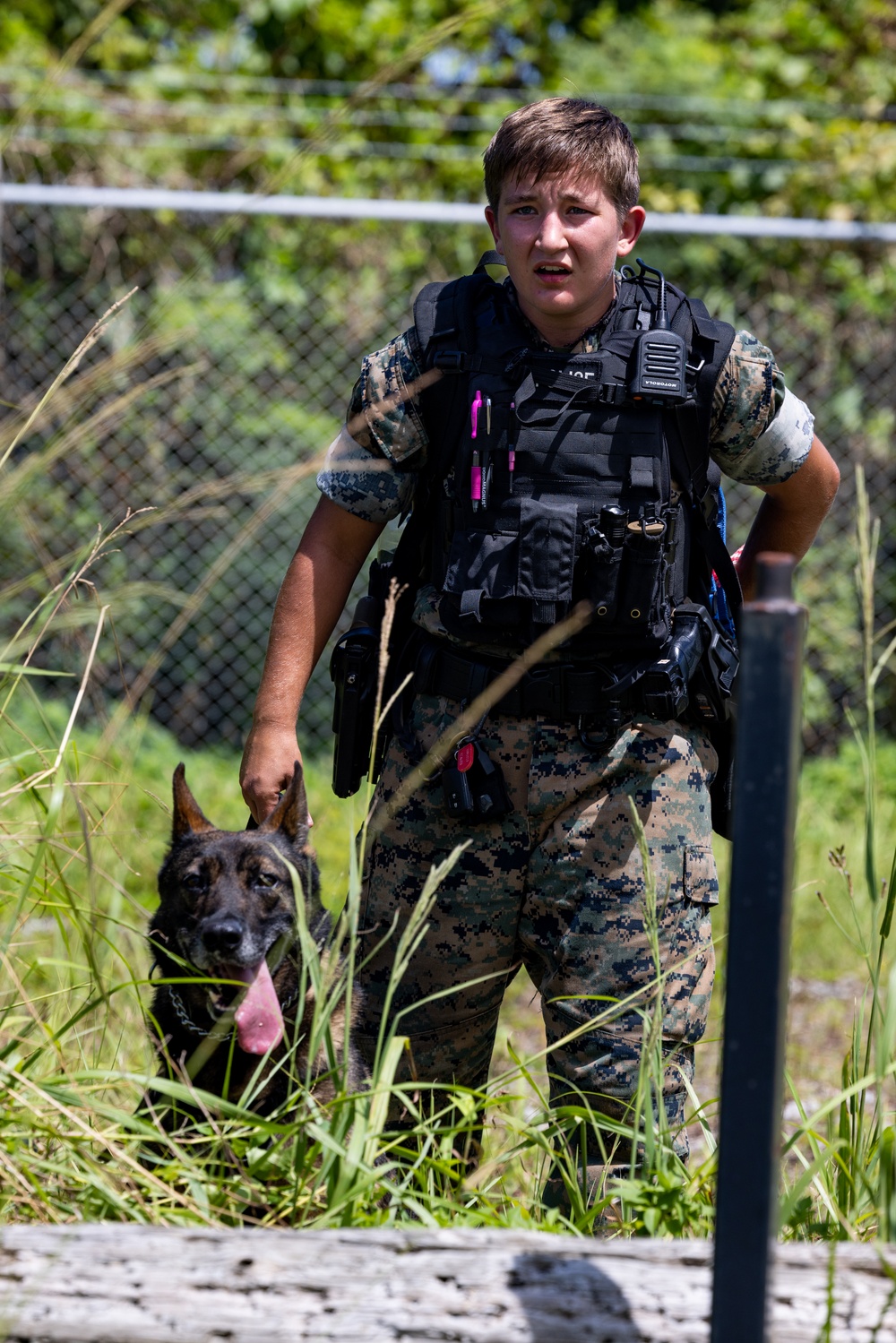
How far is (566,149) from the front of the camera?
2279 mm

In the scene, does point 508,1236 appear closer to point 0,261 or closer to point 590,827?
point 590,827

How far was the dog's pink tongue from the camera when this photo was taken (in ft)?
6.98

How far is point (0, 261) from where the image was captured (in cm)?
658

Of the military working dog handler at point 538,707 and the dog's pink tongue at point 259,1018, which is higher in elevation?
the military working dog handler at point 538,707

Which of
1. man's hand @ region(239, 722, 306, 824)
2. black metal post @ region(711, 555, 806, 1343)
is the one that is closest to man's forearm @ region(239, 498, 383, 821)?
man's hand @ region(239, 722, 306, 824)

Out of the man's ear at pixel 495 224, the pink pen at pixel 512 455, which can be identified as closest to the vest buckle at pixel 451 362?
the pink pen at pixel 512 455

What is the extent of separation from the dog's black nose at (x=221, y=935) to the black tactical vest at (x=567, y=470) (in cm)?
71

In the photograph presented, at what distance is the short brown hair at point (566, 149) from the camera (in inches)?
90.0

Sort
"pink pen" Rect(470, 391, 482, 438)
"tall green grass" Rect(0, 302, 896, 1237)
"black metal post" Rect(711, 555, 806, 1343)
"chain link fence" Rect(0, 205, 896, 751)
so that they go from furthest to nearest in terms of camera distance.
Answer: "chain link fence" Rect(0, 205, 896, 751) < "pink pen" Rect(470, 391, 482, 438) < "tall green grass" Rect(0, 302, 896, 1237) < "black metal post" Rect(711, 555, 806, 1343)

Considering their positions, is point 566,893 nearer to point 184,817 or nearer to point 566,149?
point 184,817

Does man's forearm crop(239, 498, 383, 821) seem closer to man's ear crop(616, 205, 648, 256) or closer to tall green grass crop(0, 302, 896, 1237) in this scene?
tall green grass crop(0, 302, 896, 1237)

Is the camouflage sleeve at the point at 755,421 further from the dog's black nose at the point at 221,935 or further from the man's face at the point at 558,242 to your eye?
Result: the dog's black nose at the point at 221,935

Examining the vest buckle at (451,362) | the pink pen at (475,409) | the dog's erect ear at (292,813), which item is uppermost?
the vest buckle at (451,362)

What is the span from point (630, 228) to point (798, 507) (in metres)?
0.67
